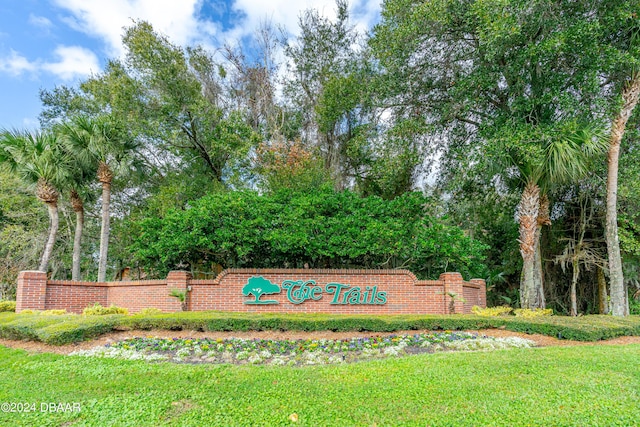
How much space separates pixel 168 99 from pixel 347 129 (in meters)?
7.74

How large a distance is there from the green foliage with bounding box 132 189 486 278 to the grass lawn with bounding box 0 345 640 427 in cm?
581

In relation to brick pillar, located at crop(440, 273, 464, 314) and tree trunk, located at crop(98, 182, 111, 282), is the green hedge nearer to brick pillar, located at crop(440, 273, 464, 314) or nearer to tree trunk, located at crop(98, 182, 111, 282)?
brick pillar, located at crop(440, 273, 464, 314)

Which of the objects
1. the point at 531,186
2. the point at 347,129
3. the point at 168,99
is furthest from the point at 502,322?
the point at 168,99

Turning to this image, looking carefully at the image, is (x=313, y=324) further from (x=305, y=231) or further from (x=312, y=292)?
(x=305, y=231)

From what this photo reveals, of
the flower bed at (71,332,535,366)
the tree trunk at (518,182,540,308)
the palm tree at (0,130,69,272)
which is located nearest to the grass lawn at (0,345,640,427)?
the flower bed at (71,332,535,366)

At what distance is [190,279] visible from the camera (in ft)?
40.1

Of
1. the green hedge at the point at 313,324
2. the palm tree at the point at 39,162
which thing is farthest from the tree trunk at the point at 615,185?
the palm tree at the point at 39,162

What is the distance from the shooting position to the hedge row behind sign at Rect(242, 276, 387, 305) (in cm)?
1192

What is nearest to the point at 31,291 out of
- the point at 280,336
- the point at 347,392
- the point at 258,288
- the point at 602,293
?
the point at 258,288

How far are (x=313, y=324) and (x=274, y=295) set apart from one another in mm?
3118

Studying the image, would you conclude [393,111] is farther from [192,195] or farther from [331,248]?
[192,195]

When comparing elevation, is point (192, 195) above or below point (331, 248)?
above

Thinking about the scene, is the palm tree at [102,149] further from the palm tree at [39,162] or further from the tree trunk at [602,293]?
the tree trunk at [602,293]

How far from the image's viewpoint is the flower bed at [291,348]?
6934 millimetres
